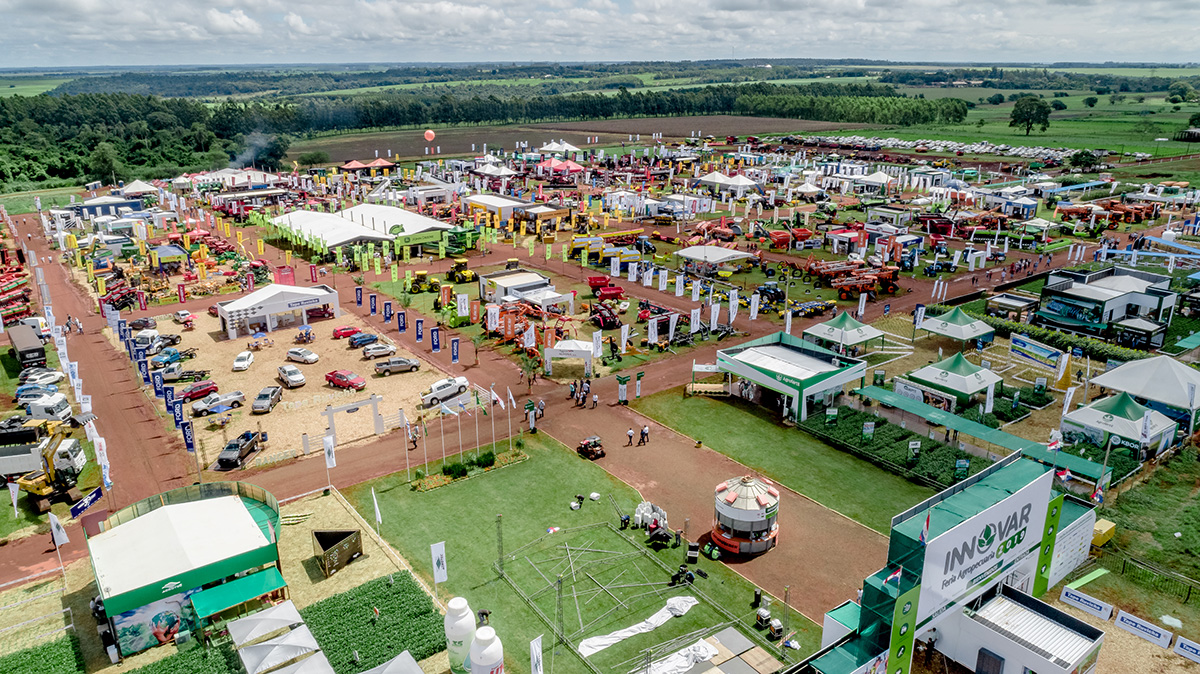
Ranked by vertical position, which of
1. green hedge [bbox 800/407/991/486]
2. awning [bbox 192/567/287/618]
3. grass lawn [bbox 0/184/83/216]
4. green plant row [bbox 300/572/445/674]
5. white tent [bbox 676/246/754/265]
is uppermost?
grass lawn [bbox 0/184/83/216]

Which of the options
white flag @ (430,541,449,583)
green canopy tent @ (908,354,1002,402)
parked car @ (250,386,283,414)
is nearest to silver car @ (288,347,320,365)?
parked car @ (250,386,283,414)

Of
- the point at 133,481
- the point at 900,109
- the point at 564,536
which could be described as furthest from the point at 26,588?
the point at 900,109

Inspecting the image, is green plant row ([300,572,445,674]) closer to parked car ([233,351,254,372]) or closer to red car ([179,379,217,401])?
red car ([179,379,217,401])

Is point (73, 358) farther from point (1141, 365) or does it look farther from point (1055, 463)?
point (1141, 365)

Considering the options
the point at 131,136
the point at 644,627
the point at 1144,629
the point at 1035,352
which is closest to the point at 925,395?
the point at 1035,352

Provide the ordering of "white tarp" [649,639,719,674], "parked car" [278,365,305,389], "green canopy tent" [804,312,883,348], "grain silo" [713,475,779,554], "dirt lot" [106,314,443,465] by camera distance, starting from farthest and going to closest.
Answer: "green canopy tent" [804,312,883,348], "parked car" [278,365,305,389], "dirt lot" [106,314,443,465], "grain silo" [713,475,779,554], "white tarp" [649,639,719,674]

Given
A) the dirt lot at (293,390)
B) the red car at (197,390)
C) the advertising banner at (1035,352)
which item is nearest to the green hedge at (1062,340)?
the advertising banner at (1035,352)
